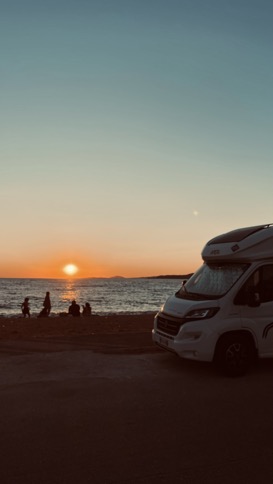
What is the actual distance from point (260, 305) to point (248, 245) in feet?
4.05

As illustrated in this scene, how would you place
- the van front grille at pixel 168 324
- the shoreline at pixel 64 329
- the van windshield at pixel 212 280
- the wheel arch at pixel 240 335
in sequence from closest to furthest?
the wheel arch at pixel 240 335 → the van front grille at pixel 168 324 → the van windshield at pixel 212 280 → the shoreline at pixel 64 329

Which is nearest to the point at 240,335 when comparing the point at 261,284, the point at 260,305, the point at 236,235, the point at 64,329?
the point at 260,305

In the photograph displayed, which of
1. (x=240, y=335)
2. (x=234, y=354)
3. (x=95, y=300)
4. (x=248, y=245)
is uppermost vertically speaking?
(x=248, y=245)

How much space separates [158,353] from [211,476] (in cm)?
615

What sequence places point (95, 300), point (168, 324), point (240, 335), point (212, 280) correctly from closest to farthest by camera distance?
point (240, 335)
point (168, 324)
point (212, 280)
point (95, 300)

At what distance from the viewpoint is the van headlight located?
8281 millimetres

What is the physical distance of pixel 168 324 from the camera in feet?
29.2

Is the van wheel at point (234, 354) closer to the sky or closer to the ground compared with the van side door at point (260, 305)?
closer to the ground

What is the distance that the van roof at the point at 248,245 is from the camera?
8.70 meters

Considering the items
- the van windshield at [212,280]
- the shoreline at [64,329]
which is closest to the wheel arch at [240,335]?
the van windshield at [212,280]

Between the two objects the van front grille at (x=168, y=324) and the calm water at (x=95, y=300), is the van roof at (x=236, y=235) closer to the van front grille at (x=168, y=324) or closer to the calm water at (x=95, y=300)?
the van front grille at (x=168, y=324)

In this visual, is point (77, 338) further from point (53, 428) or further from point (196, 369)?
point (53, 428)

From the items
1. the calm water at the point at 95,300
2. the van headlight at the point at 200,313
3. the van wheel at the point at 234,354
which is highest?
the van headlight at the point at 200,313

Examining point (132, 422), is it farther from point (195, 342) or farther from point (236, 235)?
point (236, 235)
